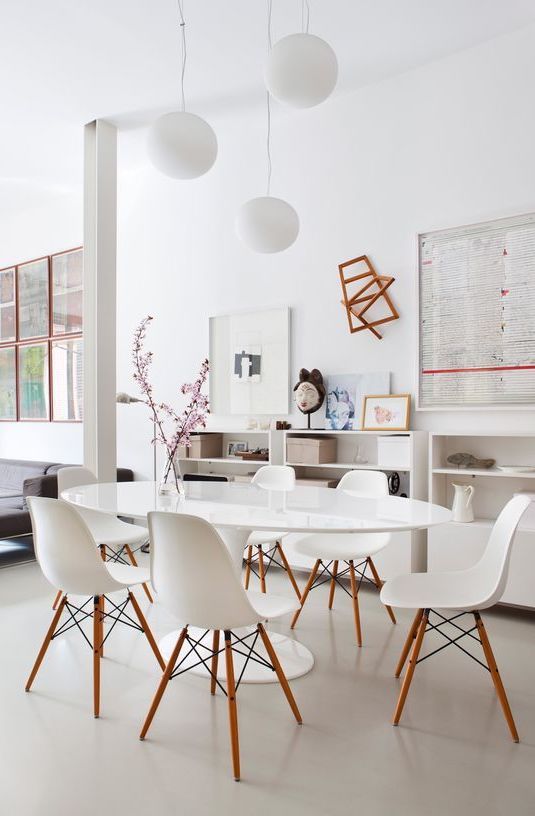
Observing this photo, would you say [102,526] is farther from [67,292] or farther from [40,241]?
[40,241]

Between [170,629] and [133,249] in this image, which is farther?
[133,249]

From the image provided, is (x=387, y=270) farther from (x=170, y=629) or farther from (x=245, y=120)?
(x=170, y=629)

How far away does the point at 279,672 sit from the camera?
7.13 ft

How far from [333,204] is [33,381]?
393 cm

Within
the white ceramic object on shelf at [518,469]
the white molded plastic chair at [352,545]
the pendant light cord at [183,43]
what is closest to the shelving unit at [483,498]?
the white ceramic object on shelf at [518,469]

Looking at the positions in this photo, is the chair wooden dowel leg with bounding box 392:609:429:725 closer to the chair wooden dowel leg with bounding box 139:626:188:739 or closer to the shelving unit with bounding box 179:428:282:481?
the chair wooden dowel leg with bounding box 139:626:188:739

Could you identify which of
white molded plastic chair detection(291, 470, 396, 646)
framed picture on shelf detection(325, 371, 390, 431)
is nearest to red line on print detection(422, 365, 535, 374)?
framed picture on shelf detection(325, 371, 390, 431)

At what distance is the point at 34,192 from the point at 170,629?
15.8 feet

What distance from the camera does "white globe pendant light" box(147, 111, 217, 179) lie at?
2.59 metres

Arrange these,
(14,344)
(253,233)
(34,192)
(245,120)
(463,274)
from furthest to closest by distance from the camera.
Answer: (14,344), (34,192), (245,120), (463,274), (253,233)

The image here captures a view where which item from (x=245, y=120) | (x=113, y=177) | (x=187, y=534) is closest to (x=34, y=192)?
(x=113, y=177)

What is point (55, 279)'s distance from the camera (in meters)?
6.58

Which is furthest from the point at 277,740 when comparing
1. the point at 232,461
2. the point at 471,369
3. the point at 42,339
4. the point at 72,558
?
the point at 42,339

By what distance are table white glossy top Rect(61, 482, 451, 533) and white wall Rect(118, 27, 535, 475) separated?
150 cm
